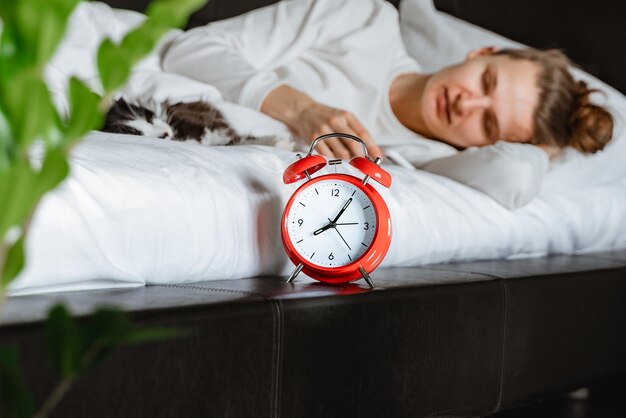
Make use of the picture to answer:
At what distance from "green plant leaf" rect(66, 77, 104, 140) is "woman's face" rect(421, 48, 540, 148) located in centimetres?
178

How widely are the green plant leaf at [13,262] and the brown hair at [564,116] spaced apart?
1823 millimetres

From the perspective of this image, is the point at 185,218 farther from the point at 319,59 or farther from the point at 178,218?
the point at 319,59

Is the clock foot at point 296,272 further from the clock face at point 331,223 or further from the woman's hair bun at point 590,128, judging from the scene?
the woman's hair bun at point 590,128

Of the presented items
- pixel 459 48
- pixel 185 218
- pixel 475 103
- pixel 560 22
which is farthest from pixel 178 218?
pixel 560 22

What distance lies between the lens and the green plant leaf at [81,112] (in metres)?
0.32

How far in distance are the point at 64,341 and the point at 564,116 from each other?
1.86 meters

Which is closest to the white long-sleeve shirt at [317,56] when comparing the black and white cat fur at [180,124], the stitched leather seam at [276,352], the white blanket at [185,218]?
the black and white cat fur at [180,124]

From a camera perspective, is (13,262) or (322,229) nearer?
(13,262)

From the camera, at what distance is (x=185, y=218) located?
101 centimetres

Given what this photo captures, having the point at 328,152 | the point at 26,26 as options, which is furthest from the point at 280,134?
the point at 26,26

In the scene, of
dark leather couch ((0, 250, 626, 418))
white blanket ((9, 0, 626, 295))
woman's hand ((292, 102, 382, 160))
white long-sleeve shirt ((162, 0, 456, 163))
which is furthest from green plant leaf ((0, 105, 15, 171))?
white long-sleeve shirt ((162, 0, 456, 163))

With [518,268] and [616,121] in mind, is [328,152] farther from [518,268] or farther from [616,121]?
[616,121]

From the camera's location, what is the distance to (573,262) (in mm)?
1729

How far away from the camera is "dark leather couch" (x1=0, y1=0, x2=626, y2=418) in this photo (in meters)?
0.82
